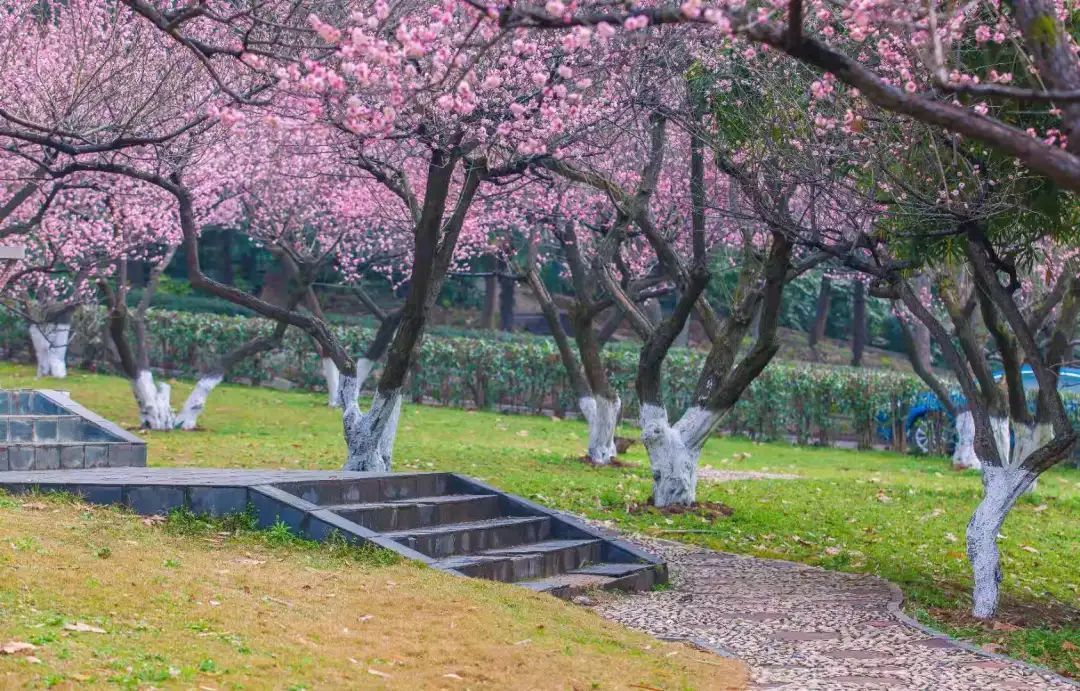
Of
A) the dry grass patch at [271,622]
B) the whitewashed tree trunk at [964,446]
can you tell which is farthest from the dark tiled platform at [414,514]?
the whitewashed tree trunk at [964,446]

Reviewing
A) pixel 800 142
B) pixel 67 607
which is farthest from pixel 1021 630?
pixel 67 607

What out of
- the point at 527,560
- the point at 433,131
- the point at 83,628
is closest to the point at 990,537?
the point at 527,560

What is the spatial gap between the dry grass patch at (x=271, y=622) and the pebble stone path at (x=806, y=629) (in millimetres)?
564

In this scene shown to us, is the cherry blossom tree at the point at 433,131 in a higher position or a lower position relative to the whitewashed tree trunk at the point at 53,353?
higher

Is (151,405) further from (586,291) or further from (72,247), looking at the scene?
(586,291)

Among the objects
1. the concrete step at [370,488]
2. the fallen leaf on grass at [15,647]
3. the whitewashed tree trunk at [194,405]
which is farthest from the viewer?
the whitewashed tree trunk at [194,405]

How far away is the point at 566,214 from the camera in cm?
1828

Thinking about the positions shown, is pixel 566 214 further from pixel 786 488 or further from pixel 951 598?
pixel 951 598

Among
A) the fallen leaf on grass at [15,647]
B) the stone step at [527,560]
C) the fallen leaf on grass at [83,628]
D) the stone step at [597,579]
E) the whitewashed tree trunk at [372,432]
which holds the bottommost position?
the stone step at [597,579]

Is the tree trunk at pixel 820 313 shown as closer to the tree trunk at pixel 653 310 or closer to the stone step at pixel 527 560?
the tree trunk at pixel 653 310

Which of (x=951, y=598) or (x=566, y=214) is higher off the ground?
(x=566, y=214)

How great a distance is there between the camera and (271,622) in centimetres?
720

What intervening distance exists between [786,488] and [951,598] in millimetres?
7251

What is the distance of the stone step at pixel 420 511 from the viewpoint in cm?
1038
